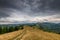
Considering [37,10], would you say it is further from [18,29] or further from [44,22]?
[18,29]

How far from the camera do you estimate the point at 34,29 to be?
29.7 feet

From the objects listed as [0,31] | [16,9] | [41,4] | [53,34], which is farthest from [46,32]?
[0,31]

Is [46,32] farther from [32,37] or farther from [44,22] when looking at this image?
[32,37]

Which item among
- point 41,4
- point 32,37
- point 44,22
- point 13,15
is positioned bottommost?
point 32,37

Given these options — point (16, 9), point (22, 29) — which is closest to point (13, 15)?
point (16, 9)

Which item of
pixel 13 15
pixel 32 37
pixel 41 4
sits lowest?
pixel 32 37

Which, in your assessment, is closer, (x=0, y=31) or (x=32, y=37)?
(x=32, y=37)

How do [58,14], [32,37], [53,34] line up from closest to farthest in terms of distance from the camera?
[32,37], [53,34], [58,14]

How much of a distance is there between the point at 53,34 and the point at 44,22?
1116mm

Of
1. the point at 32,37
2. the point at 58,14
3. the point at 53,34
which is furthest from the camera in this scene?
the point at 58,14

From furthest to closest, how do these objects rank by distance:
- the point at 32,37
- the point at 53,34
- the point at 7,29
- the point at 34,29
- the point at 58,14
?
the point at 7,29 → the point at 34,29 → the point at 58,14 → the point at 53,34 → the point at 32,37

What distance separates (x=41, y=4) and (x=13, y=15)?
6.50 ft

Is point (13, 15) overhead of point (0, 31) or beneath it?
overhead

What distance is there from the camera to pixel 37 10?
907cm
